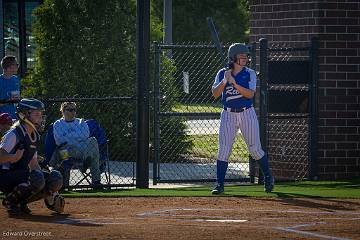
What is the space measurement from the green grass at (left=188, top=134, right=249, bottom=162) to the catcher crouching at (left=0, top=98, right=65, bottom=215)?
26.4ft

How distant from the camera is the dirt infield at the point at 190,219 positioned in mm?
10508

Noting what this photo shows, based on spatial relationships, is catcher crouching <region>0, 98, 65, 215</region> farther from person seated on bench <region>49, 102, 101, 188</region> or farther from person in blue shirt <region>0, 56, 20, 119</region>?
person in blue shirt <region>0, 56, 20, 119</region>

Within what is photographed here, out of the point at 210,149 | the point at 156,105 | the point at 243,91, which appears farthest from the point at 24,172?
the point at 210,149

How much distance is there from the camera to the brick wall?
16297 millimetres

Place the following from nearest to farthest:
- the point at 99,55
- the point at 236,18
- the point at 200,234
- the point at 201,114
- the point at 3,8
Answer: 1. the point at 200,234
2. the point at 201,114
3. the point at 99,55
4. the point at 3,8
5. the point at 236,18

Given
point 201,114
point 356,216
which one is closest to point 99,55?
point 201,114

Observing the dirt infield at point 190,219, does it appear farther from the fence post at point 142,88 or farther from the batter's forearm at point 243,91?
the fence post at point 142,88

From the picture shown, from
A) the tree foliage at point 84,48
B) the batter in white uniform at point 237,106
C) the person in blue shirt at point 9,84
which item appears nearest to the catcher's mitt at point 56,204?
the batter in white uniform at point 237,106

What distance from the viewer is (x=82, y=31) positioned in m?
19.4

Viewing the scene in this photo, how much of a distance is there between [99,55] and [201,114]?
4049 mm

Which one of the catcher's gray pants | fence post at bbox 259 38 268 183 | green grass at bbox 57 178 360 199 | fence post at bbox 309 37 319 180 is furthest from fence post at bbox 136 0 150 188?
fence post at bbox 309 37 319 180

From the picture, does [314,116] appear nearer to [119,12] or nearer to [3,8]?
[119,12]

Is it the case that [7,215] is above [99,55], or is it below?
below

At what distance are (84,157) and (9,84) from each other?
4.81 ft
